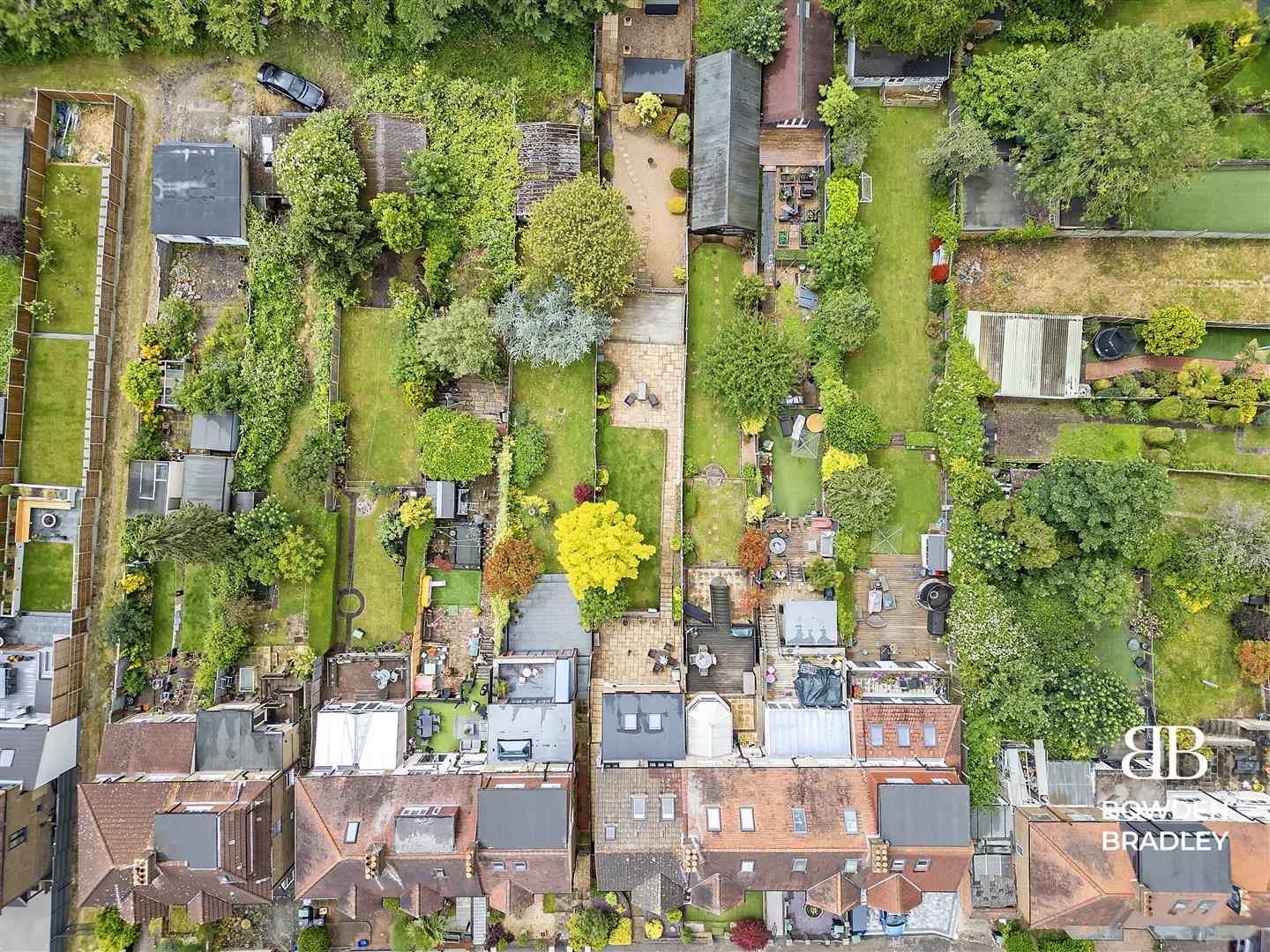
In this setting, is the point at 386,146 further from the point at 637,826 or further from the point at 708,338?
the point at 637,826

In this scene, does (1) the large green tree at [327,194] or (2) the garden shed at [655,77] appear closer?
(1) the large green tree at [327,194]

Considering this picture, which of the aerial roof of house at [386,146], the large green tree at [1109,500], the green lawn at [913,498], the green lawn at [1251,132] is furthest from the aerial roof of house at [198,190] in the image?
the green lawn at [1251,132]

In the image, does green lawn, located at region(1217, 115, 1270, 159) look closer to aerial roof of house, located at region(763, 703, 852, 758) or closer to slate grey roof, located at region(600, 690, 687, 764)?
aerial roof of house, located at region(763, 703, 852, 758)

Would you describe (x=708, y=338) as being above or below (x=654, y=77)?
below

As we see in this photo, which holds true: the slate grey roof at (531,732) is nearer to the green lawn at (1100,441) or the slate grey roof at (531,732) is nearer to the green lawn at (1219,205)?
the green lawn at (1100,441)

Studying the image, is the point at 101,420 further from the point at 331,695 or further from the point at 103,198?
the point at 331,695

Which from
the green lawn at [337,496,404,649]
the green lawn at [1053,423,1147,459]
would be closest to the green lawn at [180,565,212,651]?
the green lawn at [337,496,404,649]

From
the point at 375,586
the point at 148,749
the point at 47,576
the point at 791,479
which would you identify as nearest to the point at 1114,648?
the point at 791,479

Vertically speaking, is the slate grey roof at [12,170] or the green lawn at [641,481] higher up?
the slate grey roof at [12,170]

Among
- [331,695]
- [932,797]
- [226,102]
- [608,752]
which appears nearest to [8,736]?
[331,695]
